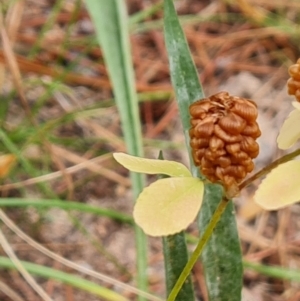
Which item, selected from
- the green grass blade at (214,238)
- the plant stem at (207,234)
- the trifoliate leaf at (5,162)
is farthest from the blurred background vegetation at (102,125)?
the plant stem at (207,234)

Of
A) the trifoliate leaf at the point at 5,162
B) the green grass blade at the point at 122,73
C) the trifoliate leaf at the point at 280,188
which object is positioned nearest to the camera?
the trifoliate leaf at the point at 280,188

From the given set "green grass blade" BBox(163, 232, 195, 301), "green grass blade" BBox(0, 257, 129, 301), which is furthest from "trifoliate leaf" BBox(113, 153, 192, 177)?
"green grass blade" BBox(0, 257, 129, 301)

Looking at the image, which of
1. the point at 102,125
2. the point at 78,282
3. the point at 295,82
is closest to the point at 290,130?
the point at 295,82

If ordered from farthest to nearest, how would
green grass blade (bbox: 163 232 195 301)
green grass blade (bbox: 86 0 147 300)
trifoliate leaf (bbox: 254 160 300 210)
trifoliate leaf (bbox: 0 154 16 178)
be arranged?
trifoliate leaf (bbox: 0 154 16 178) < green grass blade (bbox: 86 0 147 300) < green grass blade (bbox: 163 232 195 301) < trifoliate leaf (bbox: 254 160 300 210)

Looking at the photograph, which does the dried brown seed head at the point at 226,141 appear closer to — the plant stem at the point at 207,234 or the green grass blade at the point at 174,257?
the plant stem at the point at 207,234

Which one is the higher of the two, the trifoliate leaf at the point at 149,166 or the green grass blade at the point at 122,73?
the green grass blade at the point at 122,73

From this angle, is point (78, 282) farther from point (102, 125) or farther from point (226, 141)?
point (102, 125)

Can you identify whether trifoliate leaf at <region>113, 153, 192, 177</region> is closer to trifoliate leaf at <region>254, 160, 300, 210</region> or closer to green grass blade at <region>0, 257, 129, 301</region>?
trifoliate leaf at <region>254, 160, 300, 210</region>

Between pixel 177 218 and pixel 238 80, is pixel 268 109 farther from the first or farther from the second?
pixel 177 218
